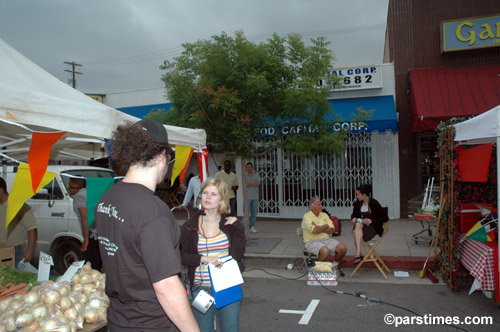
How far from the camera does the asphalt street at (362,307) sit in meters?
4.65

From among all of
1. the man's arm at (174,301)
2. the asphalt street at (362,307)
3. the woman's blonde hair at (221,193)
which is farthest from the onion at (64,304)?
the asphalt street at (362,307)

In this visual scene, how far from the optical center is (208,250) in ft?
10.6

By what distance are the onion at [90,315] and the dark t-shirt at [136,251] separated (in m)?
1.26

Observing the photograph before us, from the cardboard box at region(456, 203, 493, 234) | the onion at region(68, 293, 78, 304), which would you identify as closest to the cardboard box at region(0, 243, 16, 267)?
the onion at region(68, 293, 78, 304)

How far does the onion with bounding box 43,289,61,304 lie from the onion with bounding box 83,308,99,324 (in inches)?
9.4

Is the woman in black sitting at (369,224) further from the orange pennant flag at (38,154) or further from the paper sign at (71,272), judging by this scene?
the orange pennant flag at (38,154)

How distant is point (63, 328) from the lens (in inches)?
105

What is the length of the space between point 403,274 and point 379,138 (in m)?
5.50

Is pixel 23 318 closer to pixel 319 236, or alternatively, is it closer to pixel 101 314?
pixel 101 314

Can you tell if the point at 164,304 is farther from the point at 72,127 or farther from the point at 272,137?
the point at 272,137

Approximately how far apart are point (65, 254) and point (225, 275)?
5000mm

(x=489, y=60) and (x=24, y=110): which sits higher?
(x=489, y=60)

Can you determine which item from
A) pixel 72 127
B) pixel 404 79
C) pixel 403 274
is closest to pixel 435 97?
pixel 404 79

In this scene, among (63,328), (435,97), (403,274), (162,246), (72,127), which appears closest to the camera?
(162,246)
